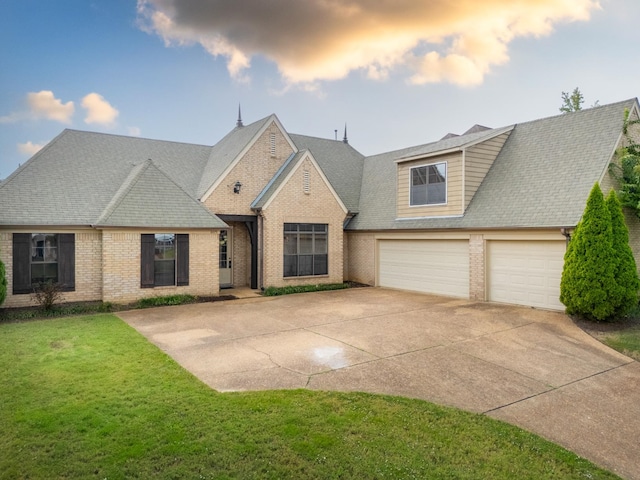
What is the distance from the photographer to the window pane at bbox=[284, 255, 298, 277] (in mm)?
16766

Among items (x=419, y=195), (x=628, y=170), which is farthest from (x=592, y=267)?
(x=419, y=195)

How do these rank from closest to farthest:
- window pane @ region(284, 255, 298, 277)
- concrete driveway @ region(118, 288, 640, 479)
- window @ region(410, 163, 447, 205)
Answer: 1. concrete driveway @ region(118, 288, 640, 479)
2. window @ region(410, 163, 447, 205)
3. window pane @ region(284, 255, 298, 277)

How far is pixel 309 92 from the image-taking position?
77.3 ft

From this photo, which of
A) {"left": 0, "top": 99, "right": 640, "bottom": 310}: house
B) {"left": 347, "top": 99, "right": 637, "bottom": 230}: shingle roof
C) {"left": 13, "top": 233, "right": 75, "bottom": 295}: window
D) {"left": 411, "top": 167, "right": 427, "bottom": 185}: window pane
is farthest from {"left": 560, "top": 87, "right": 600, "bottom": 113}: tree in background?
{"left": 13, "top": 233, "right": 75, "bottom": 295}: window

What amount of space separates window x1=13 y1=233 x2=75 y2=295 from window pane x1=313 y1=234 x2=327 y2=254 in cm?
903

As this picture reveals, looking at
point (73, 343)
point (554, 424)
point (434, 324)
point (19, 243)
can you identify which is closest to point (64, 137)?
point (19, 243)

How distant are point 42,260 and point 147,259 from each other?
122 inches

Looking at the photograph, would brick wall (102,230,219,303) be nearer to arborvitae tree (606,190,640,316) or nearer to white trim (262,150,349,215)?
white trim (262,150,349,215)

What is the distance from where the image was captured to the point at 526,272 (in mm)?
12680

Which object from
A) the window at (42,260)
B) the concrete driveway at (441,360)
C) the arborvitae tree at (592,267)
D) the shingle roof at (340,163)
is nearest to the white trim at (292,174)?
the shingle roof at (340,163)

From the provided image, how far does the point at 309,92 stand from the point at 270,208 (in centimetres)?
1041

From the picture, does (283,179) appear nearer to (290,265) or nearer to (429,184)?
(290,265)

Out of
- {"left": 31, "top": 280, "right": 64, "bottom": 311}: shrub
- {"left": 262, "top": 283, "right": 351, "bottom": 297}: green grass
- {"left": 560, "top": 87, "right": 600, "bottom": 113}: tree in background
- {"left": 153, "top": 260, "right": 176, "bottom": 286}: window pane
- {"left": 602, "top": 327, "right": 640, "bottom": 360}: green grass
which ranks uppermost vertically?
{"left": 560, "top": 87, "right": 600, "bottom": 113}: tree in background

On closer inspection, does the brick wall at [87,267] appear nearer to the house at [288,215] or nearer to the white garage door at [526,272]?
the house at [288,215]
